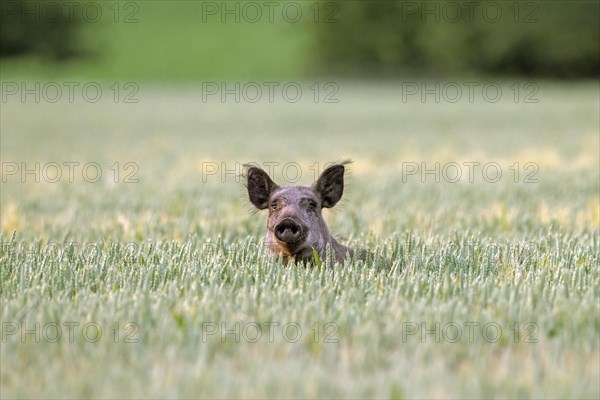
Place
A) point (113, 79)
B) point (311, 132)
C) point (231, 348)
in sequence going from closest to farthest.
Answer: point (231, 348) < point (311, 132) < point (113, 79)

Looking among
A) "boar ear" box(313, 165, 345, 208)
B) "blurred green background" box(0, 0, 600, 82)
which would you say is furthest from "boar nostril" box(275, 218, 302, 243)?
"blurred green background" box(0, 0, 600, 82)

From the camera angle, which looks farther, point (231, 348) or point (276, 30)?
point (276, 30)

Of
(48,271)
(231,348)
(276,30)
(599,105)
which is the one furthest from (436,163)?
(276,30)

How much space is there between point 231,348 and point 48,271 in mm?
1867

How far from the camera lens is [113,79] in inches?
2948

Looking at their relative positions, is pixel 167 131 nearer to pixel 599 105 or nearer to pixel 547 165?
pixel 547 165

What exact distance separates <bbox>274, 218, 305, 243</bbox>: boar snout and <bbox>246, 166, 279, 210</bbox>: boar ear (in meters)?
0.70

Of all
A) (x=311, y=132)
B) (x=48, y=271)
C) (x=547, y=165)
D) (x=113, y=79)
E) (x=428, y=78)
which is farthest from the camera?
(x=113, y=79)

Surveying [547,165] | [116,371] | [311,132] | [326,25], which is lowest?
[116,371]

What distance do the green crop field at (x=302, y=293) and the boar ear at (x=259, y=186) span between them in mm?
360

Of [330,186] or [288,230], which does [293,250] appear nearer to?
[288,230]

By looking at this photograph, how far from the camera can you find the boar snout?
5.62 metres

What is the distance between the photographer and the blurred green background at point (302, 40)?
194ft

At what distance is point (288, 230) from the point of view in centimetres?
562
